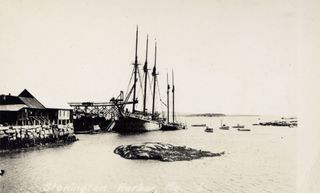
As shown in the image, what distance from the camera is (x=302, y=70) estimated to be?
364 cm

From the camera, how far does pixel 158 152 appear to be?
4148 millimetres

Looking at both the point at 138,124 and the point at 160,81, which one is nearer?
the point at 160,81

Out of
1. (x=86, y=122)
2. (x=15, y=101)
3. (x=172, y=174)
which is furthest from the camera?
(x=86, y=122)

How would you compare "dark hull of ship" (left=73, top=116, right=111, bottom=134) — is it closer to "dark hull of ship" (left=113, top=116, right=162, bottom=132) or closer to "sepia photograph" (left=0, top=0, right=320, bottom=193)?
"dark hull of ship" (left=113, top=116, right=162, bottom=132)

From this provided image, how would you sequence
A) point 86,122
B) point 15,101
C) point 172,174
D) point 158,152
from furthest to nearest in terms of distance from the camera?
1. point 86,122
2. point 15,101
3. point 158,152
4. point 172,174

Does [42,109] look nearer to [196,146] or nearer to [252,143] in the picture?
[196,146]

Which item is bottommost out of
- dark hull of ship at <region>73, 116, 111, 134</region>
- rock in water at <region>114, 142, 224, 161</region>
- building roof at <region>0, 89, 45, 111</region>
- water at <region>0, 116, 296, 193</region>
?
water at <region>0, 116, 296, 193</region>

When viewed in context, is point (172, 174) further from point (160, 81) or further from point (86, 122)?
point (86, 122)

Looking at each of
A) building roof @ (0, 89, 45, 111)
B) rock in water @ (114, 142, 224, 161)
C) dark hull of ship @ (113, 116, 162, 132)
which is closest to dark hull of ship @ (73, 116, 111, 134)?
dark hull of ship @ (113, 116, 162, 132)

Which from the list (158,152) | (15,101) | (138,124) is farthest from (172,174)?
Result: (138,124)

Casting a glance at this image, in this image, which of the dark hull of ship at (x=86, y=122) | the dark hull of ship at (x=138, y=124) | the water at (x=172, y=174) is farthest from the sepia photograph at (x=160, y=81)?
the dark hull of ship at (x=86, y=122)

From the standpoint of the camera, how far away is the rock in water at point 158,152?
4113 mm

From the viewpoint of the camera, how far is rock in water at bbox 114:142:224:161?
13.5 feet

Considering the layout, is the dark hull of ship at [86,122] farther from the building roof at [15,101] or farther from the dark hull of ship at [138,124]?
the building roof at [15,101]
